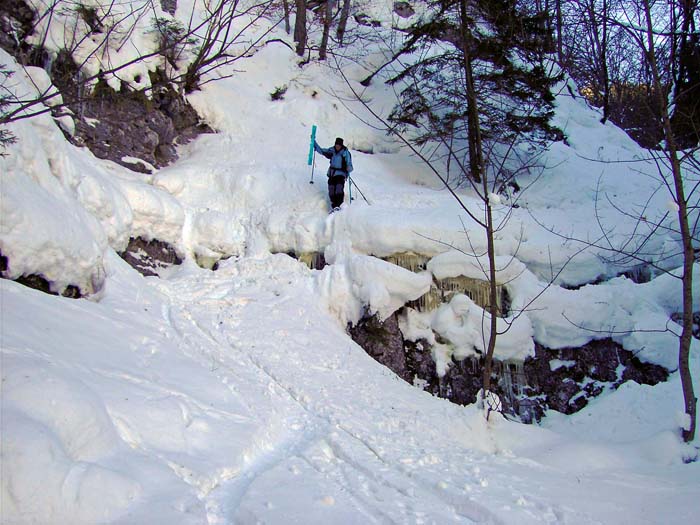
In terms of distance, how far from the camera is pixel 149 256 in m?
8.75

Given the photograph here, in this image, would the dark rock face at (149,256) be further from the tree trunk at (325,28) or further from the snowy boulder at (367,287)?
the tree trunk at (325,28)

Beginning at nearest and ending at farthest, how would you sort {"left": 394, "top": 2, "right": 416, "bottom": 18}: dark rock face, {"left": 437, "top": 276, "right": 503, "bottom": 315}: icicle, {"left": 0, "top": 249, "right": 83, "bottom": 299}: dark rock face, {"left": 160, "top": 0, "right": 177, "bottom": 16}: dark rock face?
1. {"left": 0, "top": 249, "right": 83, "bottom": 299}: dark rock face
2. {"left": 437, "top": 276, "right": 503, "bottom": 315}: icicle
3. {"left": 160, "top": 0, "right": 177, "bottom": 16}: dark rock face
4. {"left": 394, "top": 2, "right": 416, "bottom": 18}: dark rock face

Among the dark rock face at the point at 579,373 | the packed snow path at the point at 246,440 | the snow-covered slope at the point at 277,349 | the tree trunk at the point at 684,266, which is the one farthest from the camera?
the dark rock face at the point at 579,373

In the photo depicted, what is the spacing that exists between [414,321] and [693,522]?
5590 millimetres

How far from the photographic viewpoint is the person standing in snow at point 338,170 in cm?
985

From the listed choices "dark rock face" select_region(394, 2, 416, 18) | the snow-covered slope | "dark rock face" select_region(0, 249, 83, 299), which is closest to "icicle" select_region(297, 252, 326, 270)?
the snow-covered slope

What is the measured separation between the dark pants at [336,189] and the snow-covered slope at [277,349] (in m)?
0.35

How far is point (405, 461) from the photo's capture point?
438 cm

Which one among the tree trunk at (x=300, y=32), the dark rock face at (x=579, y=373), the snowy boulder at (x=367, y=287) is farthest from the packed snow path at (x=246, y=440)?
the tree trunk at (x=300, y=32)

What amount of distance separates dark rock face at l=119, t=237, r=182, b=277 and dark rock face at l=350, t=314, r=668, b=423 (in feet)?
11.7

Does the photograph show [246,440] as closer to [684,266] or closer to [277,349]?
[277,349]

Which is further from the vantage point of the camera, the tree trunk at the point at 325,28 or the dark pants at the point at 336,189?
the tree trunk at the point at 325,28

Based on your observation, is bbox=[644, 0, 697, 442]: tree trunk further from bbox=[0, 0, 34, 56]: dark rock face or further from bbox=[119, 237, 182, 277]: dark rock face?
bbox=[0, 0, 34, 56]: dark rock face

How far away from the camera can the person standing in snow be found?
32.3 feet
